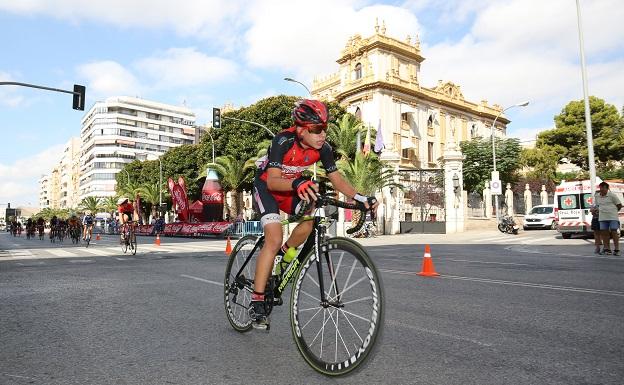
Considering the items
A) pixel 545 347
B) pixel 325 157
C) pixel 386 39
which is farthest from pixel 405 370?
pixel 386 39

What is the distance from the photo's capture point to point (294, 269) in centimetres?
325

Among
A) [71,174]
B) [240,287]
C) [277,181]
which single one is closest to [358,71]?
[240,287]

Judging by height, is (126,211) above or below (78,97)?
below

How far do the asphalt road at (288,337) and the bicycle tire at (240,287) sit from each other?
0.12 metres

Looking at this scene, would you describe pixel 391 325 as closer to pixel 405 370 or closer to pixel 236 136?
pixel 405 370

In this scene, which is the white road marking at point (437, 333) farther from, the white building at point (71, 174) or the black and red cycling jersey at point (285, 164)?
the white building at point (71, 174)

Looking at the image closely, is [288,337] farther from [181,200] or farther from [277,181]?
[181,200]

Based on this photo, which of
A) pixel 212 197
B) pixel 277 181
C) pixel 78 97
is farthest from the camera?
pixel 212 197

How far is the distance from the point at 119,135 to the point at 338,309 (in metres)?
117

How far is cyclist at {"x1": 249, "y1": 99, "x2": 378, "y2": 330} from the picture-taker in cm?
327

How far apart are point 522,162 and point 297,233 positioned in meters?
54.1

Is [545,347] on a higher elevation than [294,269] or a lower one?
lower

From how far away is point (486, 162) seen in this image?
A: 51594 mm

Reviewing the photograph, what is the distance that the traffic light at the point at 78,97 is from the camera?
19.9 m
